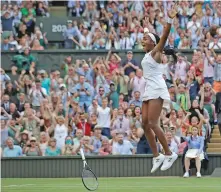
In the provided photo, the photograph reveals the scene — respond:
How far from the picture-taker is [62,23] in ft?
100

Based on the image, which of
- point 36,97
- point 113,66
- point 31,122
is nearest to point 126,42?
point 113,66

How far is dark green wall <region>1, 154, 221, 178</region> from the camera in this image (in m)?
22.5

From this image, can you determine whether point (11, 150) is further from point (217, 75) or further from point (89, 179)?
point (89, 179)

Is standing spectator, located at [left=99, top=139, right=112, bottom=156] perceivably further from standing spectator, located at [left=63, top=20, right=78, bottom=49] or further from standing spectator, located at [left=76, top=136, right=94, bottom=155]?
standing spectator, located at [left=63, top=20, right=78, bottom=49]

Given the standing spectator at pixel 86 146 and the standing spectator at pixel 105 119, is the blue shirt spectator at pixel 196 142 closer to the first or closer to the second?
the standing spectator at pixel 86 146

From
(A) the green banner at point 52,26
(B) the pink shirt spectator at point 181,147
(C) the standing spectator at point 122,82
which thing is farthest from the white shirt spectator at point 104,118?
(A) the green banner at point 52,26

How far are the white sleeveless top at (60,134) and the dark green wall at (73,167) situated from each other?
2.82ft

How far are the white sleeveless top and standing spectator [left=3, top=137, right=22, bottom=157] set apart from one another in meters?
1.02

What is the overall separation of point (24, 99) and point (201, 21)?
21.1 ft

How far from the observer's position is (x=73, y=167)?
22562 millimetres

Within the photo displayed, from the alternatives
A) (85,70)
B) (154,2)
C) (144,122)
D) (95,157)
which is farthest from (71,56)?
(144,122)

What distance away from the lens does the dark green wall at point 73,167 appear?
22.5m

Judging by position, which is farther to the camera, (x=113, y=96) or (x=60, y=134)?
(x=113, y=96)

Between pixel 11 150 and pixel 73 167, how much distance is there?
1654 mm
